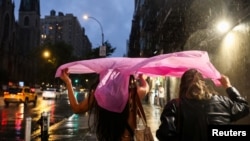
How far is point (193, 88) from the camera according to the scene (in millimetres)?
3842

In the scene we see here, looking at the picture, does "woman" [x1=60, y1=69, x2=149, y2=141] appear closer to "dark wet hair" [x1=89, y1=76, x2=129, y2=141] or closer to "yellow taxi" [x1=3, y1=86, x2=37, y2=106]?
"dark wet hair" [x1=89, y1=76, x2=129, y2=141]

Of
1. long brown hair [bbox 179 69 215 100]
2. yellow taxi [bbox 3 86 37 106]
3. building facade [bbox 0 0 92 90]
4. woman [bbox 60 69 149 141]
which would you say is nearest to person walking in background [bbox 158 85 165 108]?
yellow taxi [bbox 3 86 37 106]

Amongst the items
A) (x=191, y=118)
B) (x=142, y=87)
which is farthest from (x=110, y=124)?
(x=191, y=118)

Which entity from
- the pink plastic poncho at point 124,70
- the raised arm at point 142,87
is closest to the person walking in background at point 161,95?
the raised arm at point 142,87

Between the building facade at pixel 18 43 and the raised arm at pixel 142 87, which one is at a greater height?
the building facade at pixel 18 43

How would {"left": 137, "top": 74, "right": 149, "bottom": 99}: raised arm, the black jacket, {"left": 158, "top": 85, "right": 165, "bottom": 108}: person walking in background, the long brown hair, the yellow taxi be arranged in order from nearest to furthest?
the black jacket
the long brown hair
{"left": 137, "top": 74, "right": 149, "bottom": 99}: raised arm
{"left": 158, "top": 85, "right": 165, "bottom": 108}: person walking in background
the yellow taxi

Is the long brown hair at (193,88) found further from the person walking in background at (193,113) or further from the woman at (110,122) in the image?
the woman at (110,122)

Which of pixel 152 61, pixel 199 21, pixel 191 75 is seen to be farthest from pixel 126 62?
pixel 199 21

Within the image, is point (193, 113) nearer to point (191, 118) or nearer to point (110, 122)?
point (191, 118)

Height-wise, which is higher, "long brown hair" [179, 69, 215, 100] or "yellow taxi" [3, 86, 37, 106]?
"long brown hair" [179, 69, 215, 100]

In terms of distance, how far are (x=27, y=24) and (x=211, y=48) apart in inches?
4928

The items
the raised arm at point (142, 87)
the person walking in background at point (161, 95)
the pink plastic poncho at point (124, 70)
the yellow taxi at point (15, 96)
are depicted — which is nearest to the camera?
the pink plastic poncho at point (124, 70)

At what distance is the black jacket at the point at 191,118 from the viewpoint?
370 cm

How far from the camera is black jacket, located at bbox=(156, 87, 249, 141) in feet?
12.1
